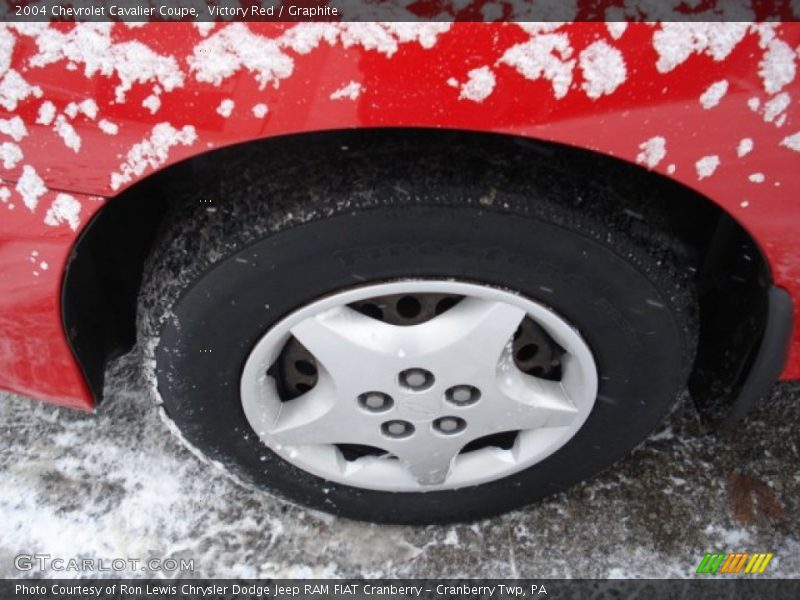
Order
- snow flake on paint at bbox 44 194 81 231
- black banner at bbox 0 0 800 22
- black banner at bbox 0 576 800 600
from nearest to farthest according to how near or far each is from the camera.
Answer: black banner at bbox 0 0 800 22 → snow flake on paint at bbox 44 194 81 231 → black banner at bbox 0 576 800 600

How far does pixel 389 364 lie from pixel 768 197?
668mm

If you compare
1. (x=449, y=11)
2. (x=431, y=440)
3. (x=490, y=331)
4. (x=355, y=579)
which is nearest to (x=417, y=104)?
(x=449, y=11)

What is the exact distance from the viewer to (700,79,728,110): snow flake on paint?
0.99 m

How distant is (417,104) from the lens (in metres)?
1.02

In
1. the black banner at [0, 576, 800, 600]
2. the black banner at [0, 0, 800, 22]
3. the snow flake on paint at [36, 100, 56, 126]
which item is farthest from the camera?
the black banner at [0, 576, 800, 600]

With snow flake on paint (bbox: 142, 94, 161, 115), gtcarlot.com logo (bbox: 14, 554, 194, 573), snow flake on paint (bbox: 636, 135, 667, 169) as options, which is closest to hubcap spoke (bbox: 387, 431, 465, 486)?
gtcarlot.com logo (bbox: 14, 554, 194, 573)

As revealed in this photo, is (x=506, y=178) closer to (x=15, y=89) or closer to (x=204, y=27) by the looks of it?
(x=204, y=27)

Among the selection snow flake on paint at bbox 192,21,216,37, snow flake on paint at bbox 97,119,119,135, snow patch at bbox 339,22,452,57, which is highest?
snow patch at bbox 339,22,452,57

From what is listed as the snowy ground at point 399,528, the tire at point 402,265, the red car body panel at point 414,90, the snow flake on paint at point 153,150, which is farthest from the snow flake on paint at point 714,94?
the snowy ground at point 399,528

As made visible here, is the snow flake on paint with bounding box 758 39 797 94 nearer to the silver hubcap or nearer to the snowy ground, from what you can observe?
the silver hubcap

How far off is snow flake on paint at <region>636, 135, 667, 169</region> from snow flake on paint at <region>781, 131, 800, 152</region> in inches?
6.3

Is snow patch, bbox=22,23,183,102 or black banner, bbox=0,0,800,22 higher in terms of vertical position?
black banner, bbox=0,0,800,22

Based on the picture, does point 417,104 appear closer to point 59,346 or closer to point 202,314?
point 202,314

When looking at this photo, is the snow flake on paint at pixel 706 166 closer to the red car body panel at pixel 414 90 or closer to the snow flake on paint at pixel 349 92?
the red car body panel at pixel 414 90
